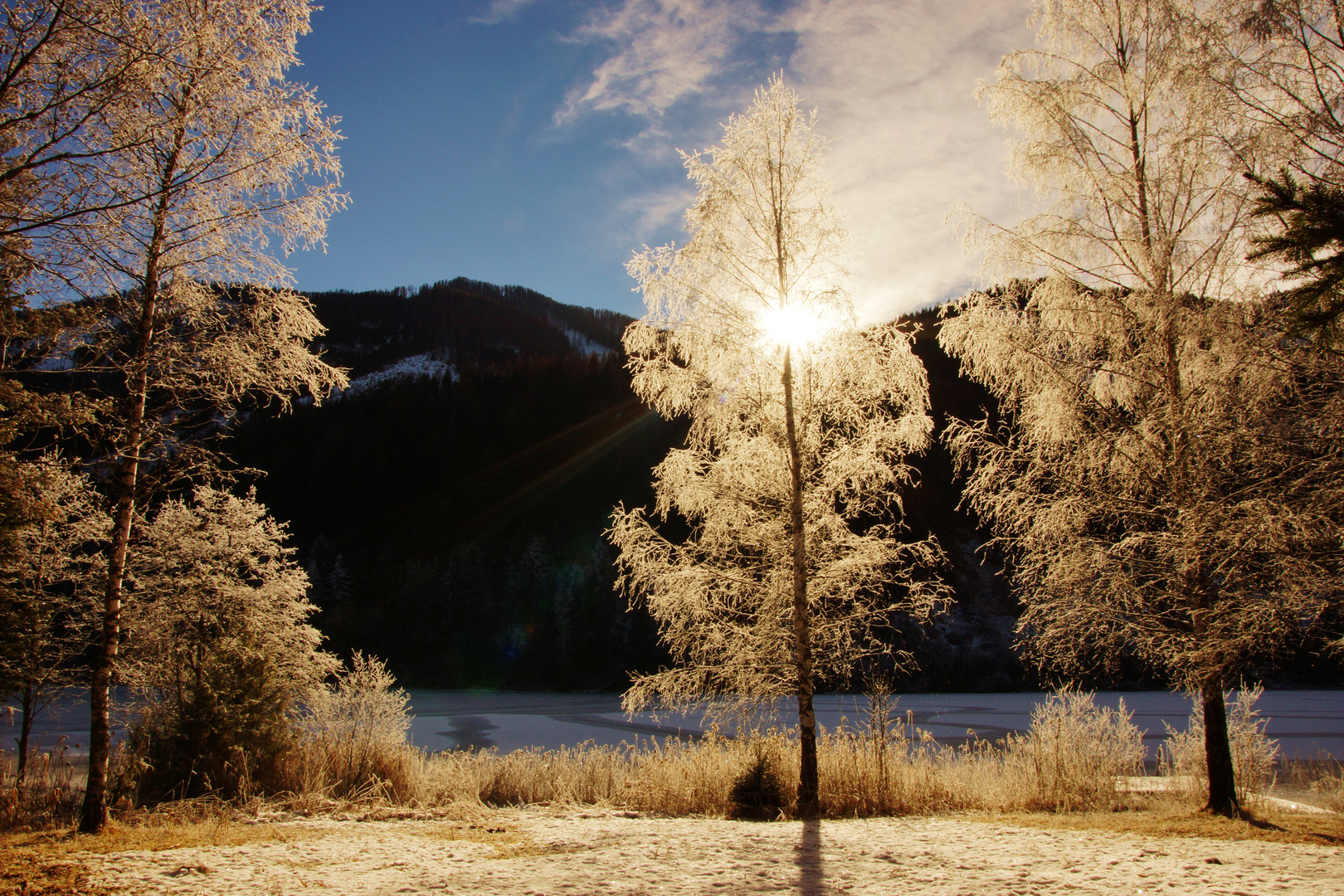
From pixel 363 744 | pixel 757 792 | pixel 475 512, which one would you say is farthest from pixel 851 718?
pixel 475 512

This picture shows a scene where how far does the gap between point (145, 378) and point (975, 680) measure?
44.5 metres

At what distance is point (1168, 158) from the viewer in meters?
7.04

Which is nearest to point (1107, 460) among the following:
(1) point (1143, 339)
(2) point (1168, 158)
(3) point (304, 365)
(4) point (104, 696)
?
(1) point (1143, 339)

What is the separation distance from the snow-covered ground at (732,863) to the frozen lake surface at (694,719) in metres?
7.73

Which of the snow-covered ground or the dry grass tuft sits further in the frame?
the dry grass tuft

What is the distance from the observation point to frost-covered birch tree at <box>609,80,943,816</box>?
23.6 feet

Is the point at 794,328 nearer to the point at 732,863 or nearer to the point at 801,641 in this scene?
the point at 801,641

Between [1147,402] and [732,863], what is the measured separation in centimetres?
642

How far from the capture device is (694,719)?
2430 cm

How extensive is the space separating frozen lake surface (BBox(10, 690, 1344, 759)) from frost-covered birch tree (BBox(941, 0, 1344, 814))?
23.1 ft

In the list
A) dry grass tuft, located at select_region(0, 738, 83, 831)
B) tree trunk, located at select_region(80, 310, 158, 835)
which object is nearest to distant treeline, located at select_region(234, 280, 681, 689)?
dry grass tuft, located at select_region(0, 738, 83, 831)

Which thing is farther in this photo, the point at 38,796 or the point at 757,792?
the point at 38,796

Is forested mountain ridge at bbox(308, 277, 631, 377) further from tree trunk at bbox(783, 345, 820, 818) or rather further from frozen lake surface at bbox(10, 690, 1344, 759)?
tree trunk at bbox(783, 345, 820, 818)

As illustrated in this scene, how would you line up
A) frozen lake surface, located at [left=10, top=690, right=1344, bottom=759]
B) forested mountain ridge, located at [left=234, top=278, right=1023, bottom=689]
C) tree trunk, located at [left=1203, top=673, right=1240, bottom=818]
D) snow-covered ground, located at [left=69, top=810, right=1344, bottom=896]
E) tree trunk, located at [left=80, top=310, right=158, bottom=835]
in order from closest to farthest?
snow-covered ground, located at [left=69, top=810, right=1344, bottom=896] → tree trunk, located at [left=80, top=310, right=158, bottom=835] → tree trunk, located at [left=1203, top=673, right=1240, bottom=818] → frozen lake surface, located at [left=10, top=690, right=1344, bottom=759] → forested mountain ridge, located at [left=234, top=278, right=1023, bottom=689]
